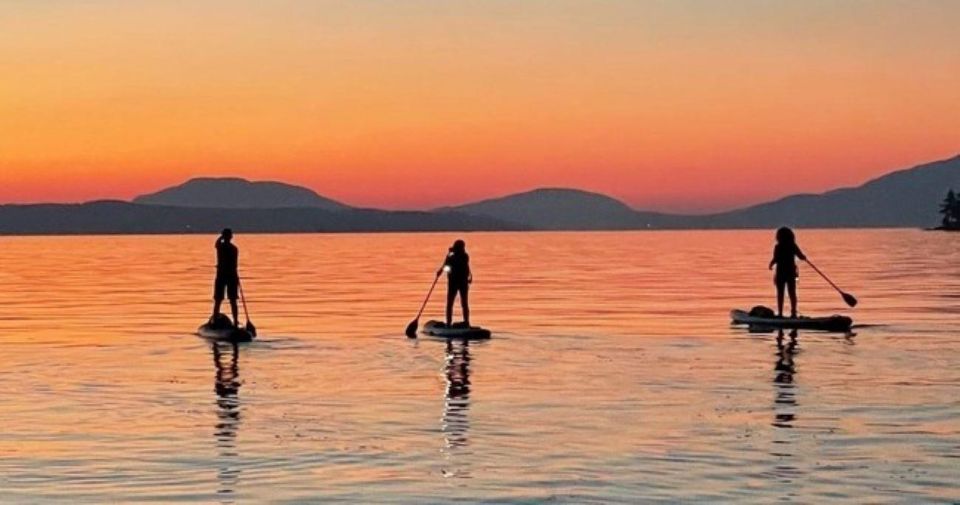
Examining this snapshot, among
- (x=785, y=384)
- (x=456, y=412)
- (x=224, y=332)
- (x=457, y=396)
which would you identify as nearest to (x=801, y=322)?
(x=785, y=384)

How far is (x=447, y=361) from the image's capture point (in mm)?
26906

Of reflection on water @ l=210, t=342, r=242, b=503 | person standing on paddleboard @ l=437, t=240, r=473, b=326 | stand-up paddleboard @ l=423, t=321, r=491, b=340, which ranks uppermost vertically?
person standing on paddleboard @ l=437, t=240, r=473, b=326

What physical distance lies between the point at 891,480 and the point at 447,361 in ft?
44.2

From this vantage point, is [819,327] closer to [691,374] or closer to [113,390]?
[691,374]

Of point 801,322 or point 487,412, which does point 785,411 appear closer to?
point 487,412

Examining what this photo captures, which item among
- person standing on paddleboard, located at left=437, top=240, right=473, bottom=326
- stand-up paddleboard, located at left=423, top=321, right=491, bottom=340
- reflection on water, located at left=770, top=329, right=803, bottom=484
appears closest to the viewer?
reflection on water, located at left=770, top=329, right=803, bottom=484

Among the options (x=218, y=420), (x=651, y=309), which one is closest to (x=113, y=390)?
(x=218, y=420)

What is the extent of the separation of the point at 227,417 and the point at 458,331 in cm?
1322

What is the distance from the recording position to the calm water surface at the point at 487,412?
14203mm

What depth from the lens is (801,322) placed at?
113ft

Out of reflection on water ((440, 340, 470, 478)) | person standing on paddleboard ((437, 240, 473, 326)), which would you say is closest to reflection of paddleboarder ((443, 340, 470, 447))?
reflection on water ((440, 340, 470, 478))

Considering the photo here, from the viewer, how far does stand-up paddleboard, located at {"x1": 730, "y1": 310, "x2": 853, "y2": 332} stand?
110 ft

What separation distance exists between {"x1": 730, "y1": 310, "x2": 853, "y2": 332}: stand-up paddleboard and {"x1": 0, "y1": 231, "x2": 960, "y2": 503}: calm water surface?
2.31 ft

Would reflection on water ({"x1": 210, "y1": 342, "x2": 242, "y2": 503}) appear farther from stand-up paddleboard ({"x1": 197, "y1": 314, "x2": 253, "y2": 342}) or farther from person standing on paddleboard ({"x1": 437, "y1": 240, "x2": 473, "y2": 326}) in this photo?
person standing on paddleboard ({"x1": 437, "y1": 240, "x2": 473, "y2": 326})
